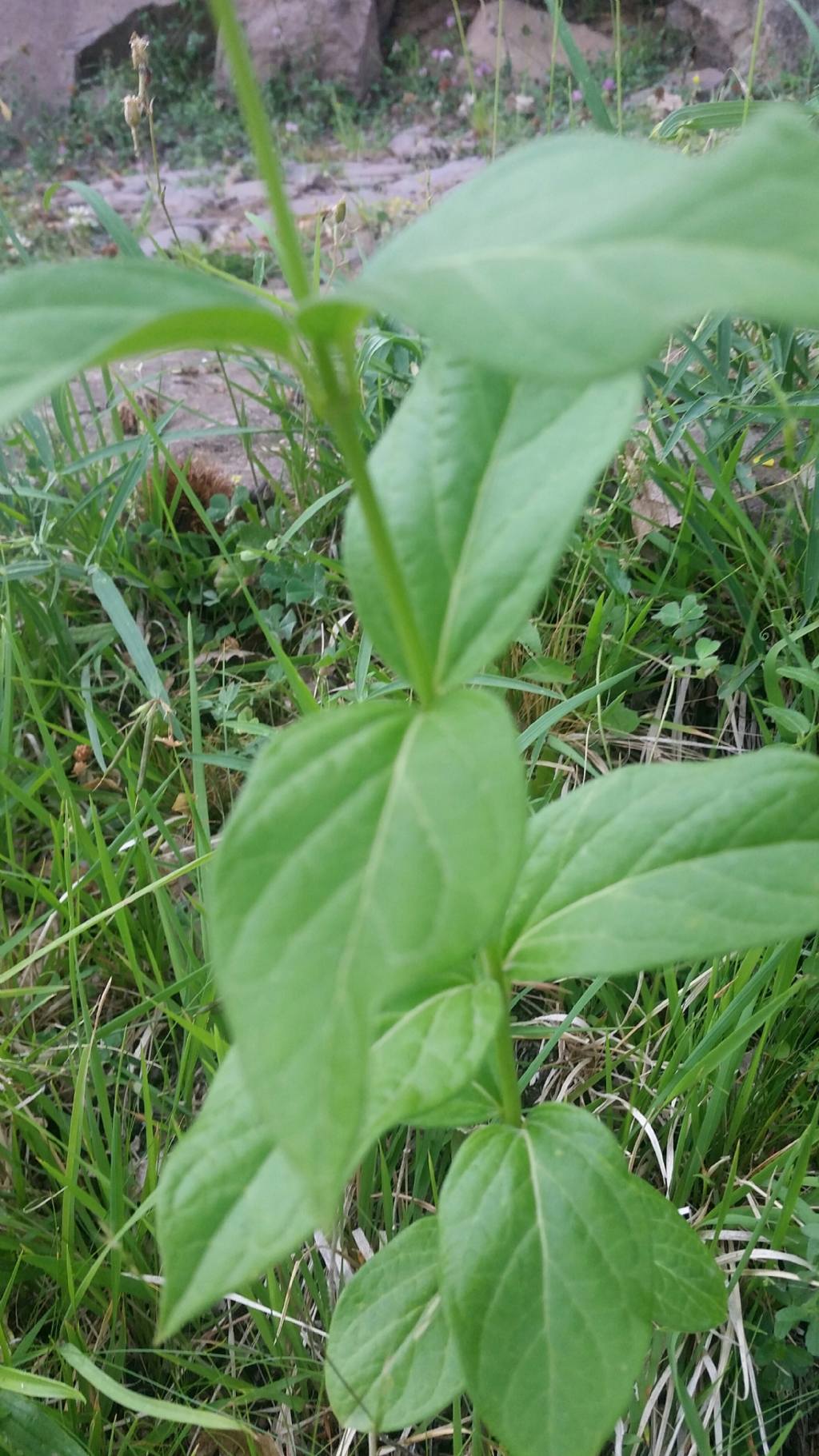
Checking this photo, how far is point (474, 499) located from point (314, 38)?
8828 millimetres

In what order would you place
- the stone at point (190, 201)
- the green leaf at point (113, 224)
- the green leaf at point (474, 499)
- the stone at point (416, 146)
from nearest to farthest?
the green leaf at point (474, 499), the green leaf at point (113, 224), the stone at point (190, 201), the stone at point (416, 146)

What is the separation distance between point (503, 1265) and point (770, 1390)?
1.77ft

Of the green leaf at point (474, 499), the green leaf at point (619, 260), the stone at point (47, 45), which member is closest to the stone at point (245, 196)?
the stone at point (47, 45)

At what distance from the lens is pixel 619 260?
372mm

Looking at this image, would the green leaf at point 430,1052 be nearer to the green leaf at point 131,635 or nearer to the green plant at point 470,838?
the green plant at point 470,838

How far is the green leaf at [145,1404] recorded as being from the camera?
35.7 inches

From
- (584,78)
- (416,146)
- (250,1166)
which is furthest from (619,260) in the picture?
(416,146)

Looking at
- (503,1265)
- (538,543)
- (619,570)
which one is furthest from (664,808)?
(619,570)

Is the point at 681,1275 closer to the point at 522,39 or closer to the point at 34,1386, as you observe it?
the point at 34,1386

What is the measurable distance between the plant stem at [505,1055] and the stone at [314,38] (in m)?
8.70

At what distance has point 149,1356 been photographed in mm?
1096

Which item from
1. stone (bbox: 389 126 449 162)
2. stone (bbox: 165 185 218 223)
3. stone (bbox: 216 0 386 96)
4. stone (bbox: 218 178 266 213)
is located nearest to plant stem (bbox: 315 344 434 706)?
stone (bbox: 165 185 218 223)

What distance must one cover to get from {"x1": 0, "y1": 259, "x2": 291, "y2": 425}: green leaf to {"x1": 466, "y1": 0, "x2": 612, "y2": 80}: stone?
7888 mm

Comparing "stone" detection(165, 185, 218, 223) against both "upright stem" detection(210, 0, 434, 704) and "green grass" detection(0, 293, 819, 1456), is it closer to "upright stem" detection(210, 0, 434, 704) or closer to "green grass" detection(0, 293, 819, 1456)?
"green grass" detection(0, 293, 819, 1456)
